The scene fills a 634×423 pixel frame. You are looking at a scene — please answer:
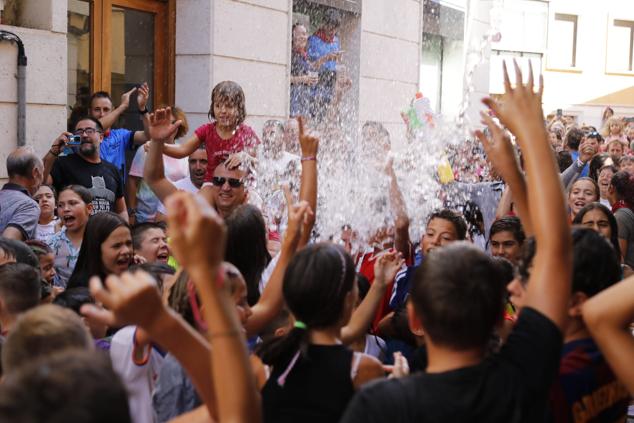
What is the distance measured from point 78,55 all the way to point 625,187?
16.2 feet

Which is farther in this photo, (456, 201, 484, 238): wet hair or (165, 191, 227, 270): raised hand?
(456, 201, 484, 238): wet hair

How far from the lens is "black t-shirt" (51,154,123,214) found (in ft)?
23.6

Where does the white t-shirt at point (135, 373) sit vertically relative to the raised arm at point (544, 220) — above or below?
below

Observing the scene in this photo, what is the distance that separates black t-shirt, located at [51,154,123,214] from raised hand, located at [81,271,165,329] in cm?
497

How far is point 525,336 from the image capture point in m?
2.45

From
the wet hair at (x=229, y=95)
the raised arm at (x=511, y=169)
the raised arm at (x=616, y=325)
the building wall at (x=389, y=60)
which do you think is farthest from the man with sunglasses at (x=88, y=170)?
the building wall at (x=389, y=60)

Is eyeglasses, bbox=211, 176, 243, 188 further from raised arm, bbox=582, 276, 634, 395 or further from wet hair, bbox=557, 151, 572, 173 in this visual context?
wet hair, bbox=557, 151, 572, 173

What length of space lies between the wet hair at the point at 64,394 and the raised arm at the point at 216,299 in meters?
0.47

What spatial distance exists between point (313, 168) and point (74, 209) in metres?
2.30

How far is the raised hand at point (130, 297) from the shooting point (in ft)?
7.26

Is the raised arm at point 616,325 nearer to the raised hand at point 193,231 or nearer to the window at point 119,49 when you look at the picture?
the raised hand at point 193,231

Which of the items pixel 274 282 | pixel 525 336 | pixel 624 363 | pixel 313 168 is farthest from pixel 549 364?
pixel 313 168

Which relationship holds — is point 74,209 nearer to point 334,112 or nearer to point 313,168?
point 313,168

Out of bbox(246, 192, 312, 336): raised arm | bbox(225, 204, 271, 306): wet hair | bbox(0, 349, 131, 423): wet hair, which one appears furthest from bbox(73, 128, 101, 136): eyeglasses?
bbox(0, 349, 131, 423): wet hair
